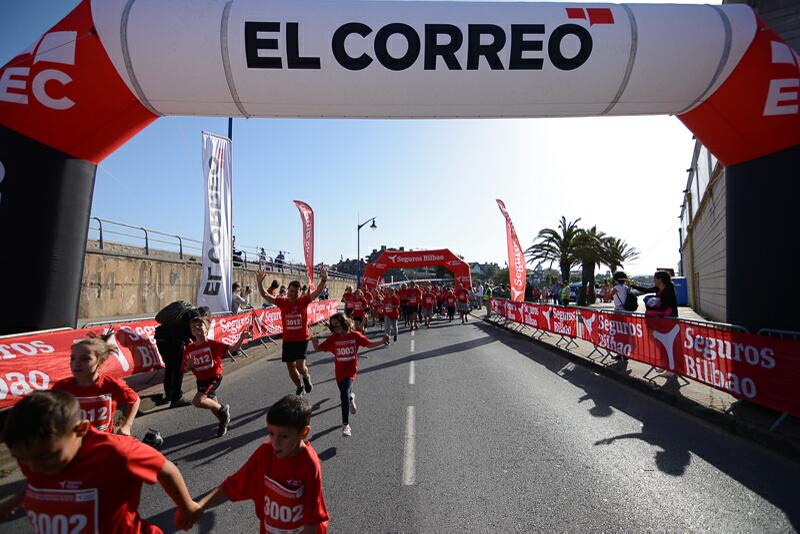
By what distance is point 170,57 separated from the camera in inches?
207

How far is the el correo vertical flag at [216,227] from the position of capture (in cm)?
915

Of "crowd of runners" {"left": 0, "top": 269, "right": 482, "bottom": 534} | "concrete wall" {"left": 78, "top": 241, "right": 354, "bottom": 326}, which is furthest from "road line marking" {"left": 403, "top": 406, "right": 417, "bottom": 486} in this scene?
"concrete wall" {"left": 78, "top": 241, "right": 354, "bottom": 326}

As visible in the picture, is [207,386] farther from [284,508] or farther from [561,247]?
[561,247]

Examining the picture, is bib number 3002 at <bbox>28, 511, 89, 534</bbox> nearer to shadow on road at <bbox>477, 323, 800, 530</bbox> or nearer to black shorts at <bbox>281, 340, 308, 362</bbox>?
shadow on road at <bbox>477, 323, 800, 530</bbox>

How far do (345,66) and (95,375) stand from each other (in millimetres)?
4358

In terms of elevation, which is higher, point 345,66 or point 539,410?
A: point 345,66

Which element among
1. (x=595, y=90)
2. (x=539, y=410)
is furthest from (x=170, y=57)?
(x=539, y=410)

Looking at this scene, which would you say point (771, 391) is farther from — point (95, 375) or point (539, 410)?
point (95, 375)

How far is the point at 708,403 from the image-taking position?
627 centimetres

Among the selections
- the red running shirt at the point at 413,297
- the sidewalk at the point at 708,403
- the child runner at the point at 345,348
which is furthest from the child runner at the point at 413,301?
the child runner at the point at 345,348

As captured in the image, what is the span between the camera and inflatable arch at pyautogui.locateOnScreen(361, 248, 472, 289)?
27047 mm

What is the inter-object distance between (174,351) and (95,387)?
390 centimetres

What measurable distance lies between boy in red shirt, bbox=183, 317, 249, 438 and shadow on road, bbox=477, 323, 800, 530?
486 cm

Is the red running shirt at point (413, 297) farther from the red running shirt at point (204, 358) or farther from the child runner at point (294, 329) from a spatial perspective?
the red running shirt at point (204, 358)
